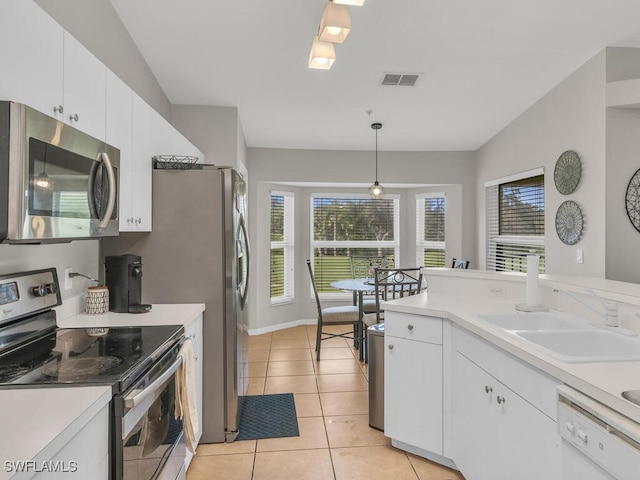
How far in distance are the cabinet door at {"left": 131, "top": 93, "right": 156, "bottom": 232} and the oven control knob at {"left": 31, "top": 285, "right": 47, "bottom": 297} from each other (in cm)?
59

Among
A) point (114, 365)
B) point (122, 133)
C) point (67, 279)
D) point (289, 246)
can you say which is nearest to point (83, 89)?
point (122, 133)

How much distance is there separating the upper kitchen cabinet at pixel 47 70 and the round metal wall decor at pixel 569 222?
3.75m

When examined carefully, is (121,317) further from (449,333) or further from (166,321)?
(449,333)

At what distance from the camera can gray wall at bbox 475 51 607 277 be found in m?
3.29

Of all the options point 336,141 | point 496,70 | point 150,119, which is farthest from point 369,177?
point 150,119

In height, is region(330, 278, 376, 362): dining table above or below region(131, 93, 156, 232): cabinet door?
below

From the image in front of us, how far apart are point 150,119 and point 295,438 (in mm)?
2250

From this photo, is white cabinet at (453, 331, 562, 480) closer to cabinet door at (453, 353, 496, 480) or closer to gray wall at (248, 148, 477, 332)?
cabinet door at (453, 353, 496, 480)

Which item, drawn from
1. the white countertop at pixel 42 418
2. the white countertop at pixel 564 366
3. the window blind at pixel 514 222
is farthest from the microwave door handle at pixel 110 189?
the window blind at pixel 514 222

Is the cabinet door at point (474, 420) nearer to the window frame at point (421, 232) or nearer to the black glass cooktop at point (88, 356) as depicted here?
the black glass cooktop at point (88, 356)

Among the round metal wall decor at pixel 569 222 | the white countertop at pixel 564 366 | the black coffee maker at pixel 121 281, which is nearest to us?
the white countertop at pixel 564 366

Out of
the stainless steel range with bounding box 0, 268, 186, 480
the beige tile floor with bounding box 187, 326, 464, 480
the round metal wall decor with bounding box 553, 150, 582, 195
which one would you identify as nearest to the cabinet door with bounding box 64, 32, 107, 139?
the stainless steel range with bounding box 0, 268, 186, 480

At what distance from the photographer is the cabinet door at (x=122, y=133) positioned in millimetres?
1908

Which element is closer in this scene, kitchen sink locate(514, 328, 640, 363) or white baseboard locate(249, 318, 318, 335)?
kitchen sink locate(514, 328, 640, 363)
